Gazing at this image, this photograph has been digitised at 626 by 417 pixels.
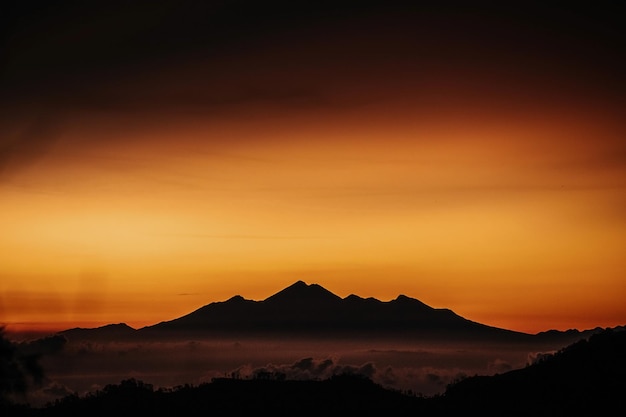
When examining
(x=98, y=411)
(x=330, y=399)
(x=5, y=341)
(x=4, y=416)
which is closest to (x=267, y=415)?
(x=330, y=399)

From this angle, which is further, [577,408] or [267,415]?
[267,415]

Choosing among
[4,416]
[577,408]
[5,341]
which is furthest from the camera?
[577,408]

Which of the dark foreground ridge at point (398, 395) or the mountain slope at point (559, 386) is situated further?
the dark foreground ridge at point (398, 395)

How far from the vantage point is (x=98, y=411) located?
13812cm

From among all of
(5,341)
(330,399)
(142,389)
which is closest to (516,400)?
(330,399)

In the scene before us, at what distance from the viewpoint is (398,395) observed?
154 meters

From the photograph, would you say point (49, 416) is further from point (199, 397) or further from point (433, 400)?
point (433, 400)

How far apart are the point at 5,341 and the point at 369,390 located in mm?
88772

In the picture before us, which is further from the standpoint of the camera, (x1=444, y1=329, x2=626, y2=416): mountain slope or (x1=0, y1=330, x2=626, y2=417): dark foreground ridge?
(x1=0, y1=330, x2=626, y2=417): dark foreground ridge

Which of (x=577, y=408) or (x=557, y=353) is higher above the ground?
(x=557, y=353)

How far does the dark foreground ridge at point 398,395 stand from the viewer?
124 m

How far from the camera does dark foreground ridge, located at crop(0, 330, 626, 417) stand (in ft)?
408

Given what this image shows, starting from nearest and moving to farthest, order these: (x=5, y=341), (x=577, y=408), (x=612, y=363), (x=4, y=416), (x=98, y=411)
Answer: (x=5, y=341) → (x=4, y=416) → (x=577, y=408) → (x=612, y=363) → (x=98, y=411)

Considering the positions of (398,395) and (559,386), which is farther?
(398,395)
